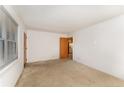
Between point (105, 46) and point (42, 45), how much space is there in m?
4.51

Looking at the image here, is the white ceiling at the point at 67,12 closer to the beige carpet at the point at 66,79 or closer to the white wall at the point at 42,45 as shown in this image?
the beige carpet at the point at 66,79

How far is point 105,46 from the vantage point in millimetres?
4641

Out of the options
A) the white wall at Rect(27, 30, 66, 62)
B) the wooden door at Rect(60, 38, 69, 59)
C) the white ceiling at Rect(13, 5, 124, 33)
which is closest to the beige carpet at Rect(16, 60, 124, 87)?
the white ceiling at Rect(13, 5, 124, 33)

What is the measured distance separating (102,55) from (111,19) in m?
1.54

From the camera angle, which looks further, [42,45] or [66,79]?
[42,45]

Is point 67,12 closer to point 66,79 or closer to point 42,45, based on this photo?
point 66,79

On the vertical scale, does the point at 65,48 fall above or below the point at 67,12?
below

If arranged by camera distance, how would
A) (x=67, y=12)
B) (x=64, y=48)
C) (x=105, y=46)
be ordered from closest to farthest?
(x=67, y=12)
(x=105, y=46)
(x=64, y=48)

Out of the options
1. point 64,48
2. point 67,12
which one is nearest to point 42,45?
point 64,48

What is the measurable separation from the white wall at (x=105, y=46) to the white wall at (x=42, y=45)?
8.65ft

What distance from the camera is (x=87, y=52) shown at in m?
6.25
